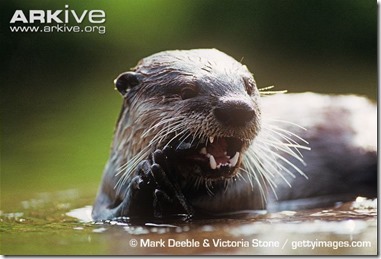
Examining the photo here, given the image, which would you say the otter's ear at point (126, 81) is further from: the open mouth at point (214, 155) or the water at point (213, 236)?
the water at point (213, 236)

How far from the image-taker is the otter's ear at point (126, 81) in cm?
466

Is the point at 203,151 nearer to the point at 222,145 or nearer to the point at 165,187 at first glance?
the point at 222,145

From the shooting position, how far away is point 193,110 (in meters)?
4.37

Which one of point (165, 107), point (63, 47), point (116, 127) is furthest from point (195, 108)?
point (63, 47)

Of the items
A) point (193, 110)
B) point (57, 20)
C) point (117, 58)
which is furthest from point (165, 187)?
point (57, 20)

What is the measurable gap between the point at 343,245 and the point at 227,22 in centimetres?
128

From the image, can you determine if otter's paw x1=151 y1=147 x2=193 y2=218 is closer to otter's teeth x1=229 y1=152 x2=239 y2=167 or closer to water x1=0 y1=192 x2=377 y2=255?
water x1=0 y1=192 x2=377 y2=255

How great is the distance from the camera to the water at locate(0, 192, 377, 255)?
14.7 feet

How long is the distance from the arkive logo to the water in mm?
982

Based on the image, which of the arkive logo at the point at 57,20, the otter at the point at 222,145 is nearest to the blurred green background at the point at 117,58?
the arkive logo at the point at 57,20

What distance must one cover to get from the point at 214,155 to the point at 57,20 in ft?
3.65

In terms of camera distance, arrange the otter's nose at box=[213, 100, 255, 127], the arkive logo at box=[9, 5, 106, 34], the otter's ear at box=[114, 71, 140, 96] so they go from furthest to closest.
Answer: the arkive logo at box=[9, 5, 106, 34] → the otter's ear at box=[114, 71, 140, 96] → the otter's nose at box=[213, 100, 255, 127]

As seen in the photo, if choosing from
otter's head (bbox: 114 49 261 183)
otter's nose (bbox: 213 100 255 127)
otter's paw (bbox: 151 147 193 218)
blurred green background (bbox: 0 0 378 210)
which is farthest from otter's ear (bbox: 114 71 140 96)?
otter's nose (bbox: 213 100 255 127)

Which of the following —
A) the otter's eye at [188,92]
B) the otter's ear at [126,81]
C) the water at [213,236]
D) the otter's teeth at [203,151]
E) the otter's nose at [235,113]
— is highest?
the otter's ear at [126,81]
